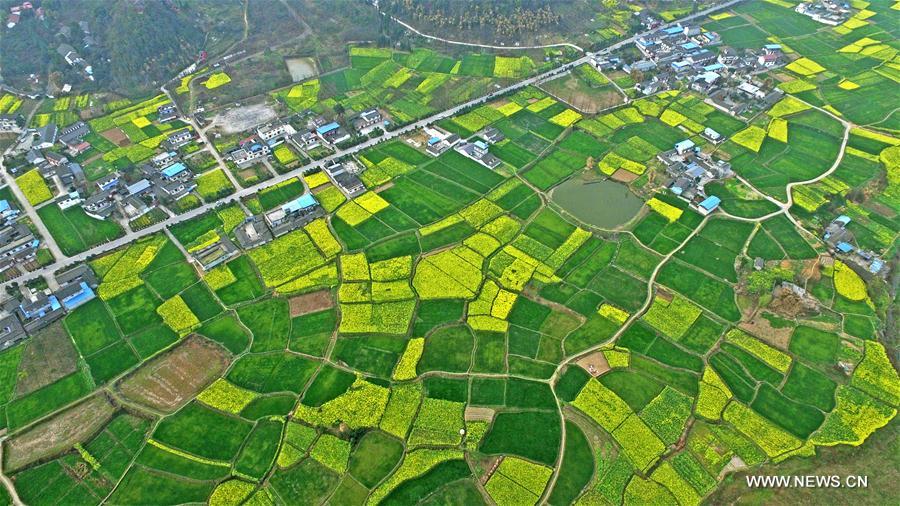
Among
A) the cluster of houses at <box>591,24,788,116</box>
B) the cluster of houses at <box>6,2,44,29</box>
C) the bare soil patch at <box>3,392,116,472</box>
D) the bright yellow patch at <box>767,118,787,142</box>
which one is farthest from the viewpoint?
the cluster of houses at <box>6,2,44,29</box>

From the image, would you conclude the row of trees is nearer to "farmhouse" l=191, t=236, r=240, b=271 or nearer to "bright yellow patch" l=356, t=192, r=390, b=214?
"bright yellow patch" l=356, t=192, r=390, b=214

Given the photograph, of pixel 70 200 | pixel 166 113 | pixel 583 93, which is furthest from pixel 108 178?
pixel 583 93

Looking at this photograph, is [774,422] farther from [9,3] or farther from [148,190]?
[9,3]

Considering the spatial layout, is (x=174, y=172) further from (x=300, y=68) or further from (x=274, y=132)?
(x=300, y=68)

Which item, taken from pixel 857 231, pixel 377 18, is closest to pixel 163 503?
pixel 857 231

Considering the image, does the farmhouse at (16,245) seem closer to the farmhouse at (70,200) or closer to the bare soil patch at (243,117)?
the farmhouse at (70,200)

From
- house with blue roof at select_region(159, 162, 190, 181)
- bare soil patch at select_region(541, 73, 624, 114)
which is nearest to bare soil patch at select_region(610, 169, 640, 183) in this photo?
bare soil patch at select_region(541, 73, 624, 114)
